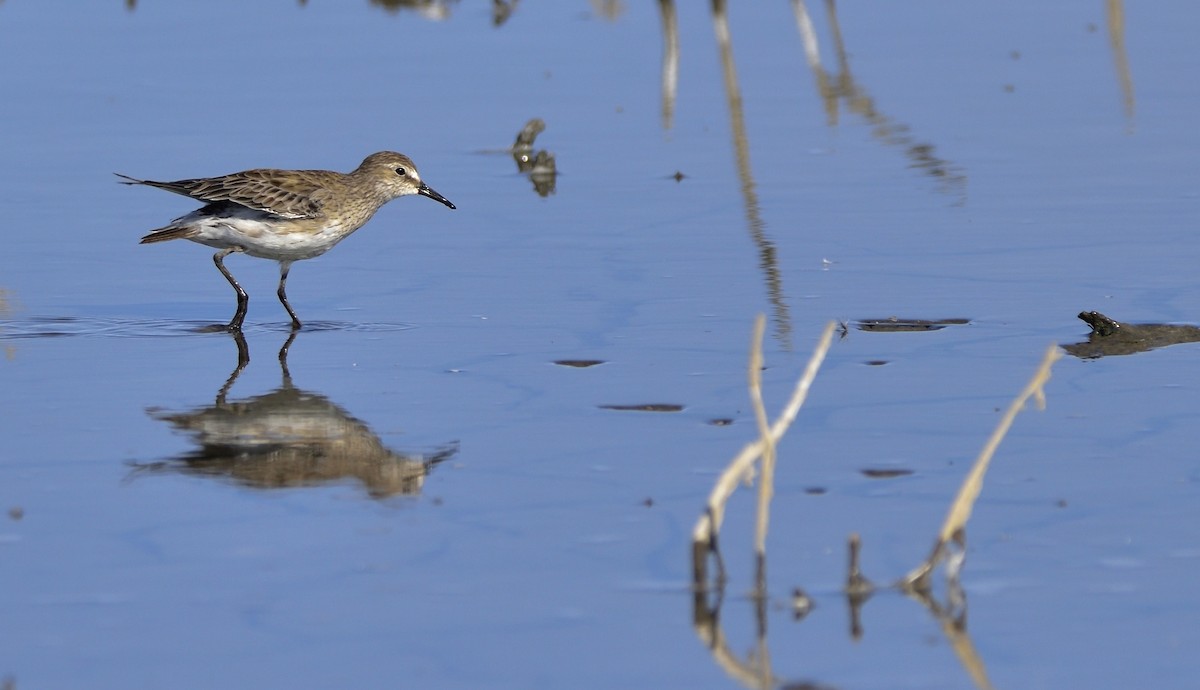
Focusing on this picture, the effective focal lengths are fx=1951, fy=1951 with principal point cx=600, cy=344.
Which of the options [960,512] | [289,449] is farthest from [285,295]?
[960,512]

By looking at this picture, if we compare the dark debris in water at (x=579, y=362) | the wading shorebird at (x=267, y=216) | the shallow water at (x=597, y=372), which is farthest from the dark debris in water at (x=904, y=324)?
the wading shorebird at (x=267, y=216)

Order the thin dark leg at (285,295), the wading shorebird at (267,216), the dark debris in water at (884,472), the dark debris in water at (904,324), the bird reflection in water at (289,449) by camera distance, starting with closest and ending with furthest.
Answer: the dark debris in water at (884,472)
the bird reflection in water at (289,449)
the dark debris in water at (904,324)
the thin dark leg at (285,295)
the wading shorebird at (267,216)

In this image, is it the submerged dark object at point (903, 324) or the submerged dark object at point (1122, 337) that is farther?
the submerged dark object at point (903, 324)

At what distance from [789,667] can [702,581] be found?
0.51 metres

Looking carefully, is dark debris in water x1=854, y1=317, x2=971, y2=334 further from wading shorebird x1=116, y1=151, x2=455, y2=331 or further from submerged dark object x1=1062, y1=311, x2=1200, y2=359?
wading shorebird x1=116, y1=151, x2=455, y2=331

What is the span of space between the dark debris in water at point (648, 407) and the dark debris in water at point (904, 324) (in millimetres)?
1702

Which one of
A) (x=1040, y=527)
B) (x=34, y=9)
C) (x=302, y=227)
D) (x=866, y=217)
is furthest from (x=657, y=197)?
(x=34, y=9)

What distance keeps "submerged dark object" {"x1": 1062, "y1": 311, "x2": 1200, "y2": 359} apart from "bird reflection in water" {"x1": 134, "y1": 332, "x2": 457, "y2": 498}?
3221 mm

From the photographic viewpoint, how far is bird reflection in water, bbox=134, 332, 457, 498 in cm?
741

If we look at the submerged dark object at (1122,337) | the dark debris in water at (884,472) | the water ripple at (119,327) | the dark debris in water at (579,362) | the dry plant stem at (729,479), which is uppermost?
the dry plant stem at (729,479)

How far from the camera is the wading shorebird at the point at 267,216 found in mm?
10930

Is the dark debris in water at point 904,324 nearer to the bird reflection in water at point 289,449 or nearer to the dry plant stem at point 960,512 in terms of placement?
the bird reflection in water at point 289,449

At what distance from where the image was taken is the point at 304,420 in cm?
830

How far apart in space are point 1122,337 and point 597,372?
2509 millimetres
